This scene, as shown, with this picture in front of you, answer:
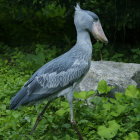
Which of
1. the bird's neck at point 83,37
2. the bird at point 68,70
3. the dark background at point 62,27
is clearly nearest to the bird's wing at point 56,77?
the bird at point 68,70

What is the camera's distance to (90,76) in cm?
427

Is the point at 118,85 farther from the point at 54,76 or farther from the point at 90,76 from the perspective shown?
the point at 54,76

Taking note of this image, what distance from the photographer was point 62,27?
7688mm

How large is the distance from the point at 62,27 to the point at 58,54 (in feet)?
5.25

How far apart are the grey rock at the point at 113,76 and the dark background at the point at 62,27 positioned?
966mm

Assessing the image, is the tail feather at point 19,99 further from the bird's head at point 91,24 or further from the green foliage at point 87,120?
the bird's head at point 91,24

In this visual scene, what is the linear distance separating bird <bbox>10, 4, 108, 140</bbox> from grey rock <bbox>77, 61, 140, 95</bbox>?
1140 mm

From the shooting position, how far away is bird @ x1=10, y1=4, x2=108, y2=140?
295 cm

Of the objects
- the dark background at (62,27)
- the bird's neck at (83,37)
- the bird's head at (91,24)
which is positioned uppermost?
the bird's head at (91,24)

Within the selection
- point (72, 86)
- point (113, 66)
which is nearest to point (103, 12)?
point (113, 66)

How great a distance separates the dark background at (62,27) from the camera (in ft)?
18.6

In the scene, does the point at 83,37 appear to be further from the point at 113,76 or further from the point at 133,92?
the point at 113,76

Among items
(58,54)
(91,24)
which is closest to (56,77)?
(91,24)

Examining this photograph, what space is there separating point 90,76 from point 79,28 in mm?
1343
